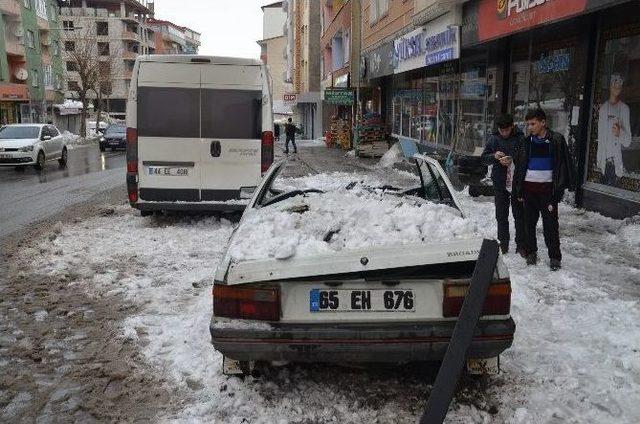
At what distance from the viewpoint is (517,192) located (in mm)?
6352

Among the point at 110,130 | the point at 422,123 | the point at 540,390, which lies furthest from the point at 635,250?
the point at 110,130

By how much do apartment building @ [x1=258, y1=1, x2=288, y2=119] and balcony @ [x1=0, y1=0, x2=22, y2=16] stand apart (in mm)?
38436

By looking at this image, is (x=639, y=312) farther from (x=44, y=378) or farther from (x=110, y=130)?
(x=110, y=130)

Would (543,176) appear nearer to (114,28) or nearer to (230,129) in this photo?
(230,129)

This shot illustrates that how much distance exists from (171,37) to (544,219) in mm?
119870

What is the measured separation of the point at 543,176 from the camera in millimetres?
6117

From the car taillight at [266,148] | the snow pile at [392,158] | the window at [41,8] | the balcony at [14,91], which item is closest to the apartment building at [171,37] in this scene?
the window at [41,8]

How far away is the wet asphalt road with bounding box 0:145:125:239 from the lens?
10555 mm

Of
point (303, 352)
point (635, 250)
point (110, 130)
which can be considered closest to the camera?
point (303, 352)

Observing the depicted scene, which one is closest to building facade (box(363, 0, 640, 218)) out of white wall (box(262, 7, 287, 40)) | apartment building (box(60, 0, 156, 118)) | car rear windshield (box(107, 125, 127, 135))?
car rear windshield (box(107, 125, 127, 135))

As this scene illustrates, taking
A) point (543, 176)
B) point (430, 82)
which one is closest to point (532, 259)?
point (543, 176)

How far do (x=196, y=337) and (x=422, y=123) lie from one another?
58.3ft

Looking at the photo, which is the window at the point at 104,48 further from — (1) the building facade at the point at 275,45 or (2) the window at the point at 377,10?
(2) the window at the point at 377,10

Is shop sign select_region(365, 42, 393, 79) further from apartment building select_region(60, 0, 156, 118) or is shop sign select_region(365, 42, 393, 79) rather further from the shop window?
apartment building select_region(60, 0, 156, 118)
